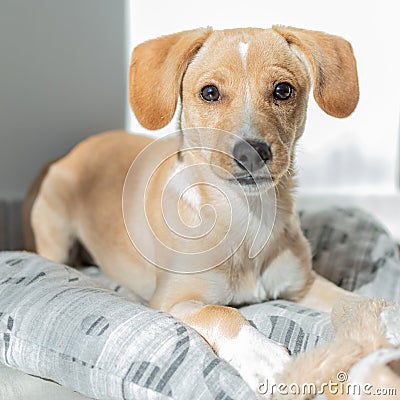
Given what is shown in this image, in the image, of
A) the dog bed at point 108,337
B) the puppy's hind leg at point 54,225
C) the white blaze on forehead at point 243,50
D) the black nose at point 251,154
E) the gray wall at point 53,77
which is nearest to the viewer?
the dog bed at point 108,337

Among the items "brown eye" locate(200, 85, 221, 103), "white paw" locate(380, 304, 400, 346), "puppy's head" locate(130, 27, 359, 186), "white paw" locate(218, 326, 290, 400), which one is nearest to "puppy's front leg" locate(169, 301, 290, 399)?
"white paw" locate(218, 326, 290, 400)

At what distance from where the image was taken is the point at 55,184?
2.40m

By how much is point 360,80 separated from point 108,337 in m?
2.15

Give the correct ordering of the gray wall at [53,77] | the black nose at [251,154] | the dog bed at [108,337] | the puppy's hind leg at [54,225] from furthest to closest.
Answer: the gray wall at [53,77] → the puppy's hind leg at [54,225] → the black nose at [251,154] → the dog bed at [108,337]

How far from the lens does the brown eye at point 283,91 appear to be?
1605mm

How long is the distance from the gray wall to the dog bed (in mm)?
975

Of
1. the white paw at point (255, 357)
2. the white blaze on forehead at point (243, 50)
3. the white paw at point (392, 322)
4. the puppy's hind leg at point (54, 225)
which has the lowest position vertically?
the puppy's hind leg at point (54, 225)

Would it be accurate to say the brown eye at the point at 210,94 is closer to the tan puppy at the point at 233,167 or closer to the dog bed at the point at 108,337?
the tan puppy at the point at 233,167

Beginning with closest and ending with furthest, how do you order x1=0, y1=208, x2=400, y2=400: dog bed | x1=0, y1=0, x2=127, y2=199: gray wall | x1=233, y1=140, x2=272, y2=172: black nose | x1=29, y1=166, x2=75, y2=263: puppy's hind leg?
x1=0, y1=208, x2=400, y2=400: dog bed, x1=233, y1=140, x2=272, y2=172: black nose, x1=29, y1=166, x2=75, y2=263: puppy's hind leg, x1=0, y1=0, x2=127, y2=199: gray wall

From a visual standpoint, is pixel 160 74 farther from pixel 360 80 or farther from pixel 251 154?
pixel 360 80

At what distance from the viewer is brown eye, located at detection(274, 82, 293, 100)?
1605 millimetres

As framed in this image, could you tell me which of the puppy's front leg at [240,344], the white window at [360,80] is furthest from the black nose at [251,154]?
the white window at [360,80]

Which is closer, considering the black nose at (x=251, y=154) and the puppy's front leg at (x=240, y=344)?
the puppy's front leg at (x=240, y=344)

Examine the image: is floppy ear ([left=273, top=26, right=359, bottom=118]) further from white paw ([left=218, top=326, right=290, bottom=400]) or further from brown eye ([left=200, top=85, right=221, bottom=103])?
white paw ([left=218, top=326, right=290, bottom=400])
